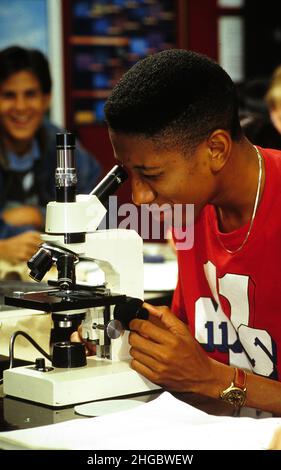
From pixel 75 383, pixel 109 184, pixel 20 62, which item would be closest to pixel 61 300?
pixel 75 383

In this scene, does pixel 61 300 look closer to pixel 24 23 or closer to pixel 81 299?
pixel 81 299

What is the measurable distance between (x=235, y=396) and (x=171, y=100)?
541 millimetres

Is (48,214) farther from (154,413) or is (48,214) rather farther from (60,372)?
(154,413)

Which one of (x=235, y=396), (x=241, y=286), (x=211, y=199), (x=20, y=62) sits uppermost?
(x=20, y=62)

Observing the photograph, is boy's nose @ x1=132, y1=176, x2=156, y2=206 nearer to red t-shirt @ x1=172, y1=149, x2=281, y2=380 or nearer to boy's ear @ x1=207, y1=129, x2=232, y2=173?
boy's ear @ x1=207, y1=129, x2=232, y2=173

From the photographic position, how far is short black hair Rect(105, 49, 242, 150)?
150cm

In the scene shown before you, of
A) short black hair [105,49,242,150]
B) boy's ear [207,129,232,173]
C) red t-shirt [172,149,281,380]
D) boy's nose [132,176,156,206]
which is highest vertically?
short black hair [105,49,242,150]

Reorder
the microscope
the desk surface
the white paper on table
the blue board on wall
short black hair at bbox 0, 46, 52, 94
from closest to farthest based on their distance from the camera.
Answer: the white paper on table → the desk surface → the microscope → short black hair at bbox 0, 46, 52, 94 → the blue board on wall

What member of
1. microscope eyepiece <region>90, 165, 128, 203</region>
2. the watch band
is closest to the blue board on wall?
microscope eyepiece <region>90, 165, 128, 203</region>

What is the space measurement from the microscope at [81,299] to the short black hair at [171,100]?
11 centimetres

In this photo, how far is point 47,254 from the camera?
1532mm

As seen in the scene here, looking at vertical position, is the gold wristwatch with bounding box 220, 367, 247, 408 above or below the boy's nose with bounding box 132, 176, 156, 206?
below

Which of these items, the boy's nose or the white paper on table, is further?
the boy's nose

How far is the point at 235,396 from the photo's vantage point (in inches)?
61.5
